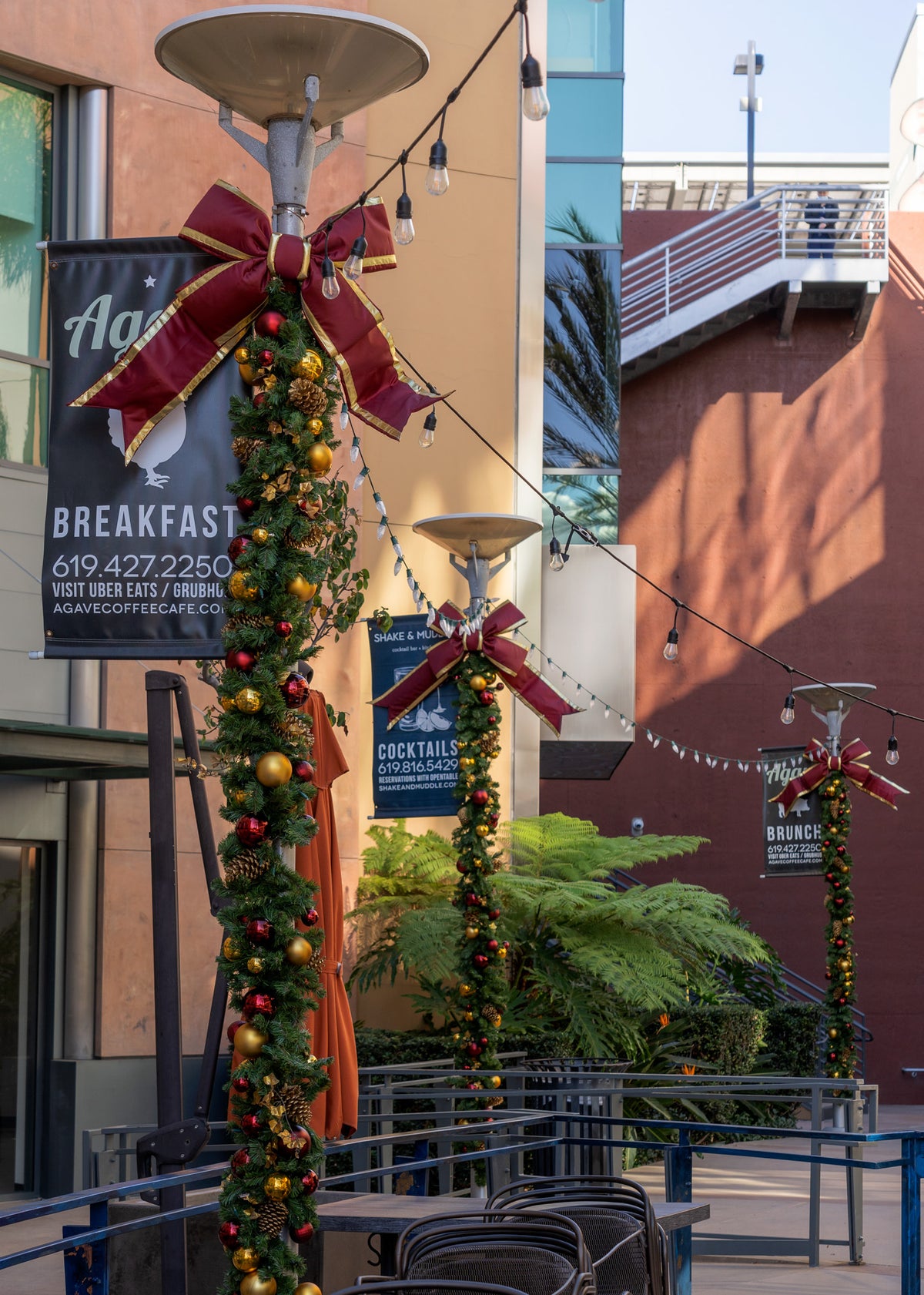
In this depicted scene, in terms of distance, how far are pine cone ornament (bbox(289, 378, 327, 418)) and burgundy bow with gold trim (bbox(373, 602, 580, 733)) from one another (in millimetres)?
5660

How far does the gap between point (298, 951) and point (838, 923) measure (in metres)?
12.5

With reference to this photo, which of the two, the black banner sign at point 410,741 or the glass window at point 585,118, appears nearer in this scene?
the black banner sign at point 410,741

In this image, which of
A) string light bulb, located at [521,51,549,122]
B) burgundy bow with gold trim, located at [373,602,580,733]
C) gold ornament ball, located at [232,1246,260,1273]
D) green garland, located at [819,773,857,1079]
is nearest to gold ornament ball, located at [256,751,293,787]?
gold ornament ball, located at [232,1246,260,1273]

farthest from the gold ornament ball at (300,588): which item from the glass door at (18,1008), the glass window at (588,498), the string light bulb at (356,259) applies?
the glass window at (588,498)

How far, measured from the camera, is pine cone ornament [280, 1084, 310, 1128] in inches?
194

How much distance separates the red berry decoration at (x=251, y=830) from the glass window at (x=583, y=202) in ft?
48.0

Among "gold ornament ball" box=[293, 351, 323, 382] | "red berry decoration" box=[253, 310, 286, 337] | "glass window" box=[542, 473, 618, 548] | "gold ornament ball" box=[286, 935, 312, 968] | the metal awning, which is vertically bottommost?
"gold ornament ball" box=[286, 935, 312, 968]

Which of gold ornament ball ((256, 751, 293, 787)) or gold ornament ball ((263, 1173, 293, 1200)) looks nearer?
gold ornament ball ((263, 1173, 293, 1200))

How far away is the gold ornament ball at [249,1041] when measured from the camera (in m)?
4.90

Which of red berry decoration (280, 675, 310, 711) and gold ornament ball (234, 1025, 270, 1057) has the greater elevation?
red berry decoration (280, 675, 310, 711)

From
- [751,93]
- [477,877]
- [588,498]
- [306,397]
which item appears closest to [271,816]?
[306,397]

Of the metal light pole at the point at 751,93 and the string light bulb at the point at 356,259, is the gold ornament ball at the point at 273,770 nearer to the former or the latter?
the string light bulb at the point at 356,259

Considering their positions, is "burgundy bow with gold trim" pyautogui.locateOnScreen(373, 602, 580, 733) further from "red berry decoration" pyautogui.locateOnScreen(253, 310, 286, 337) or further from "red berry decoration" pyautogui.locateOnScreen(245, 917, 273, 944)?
"red berry decoration" pyautogui.locateOnScreen(245, 917, 273, 944)

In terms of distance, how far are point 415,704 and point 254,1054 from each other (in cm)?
651
